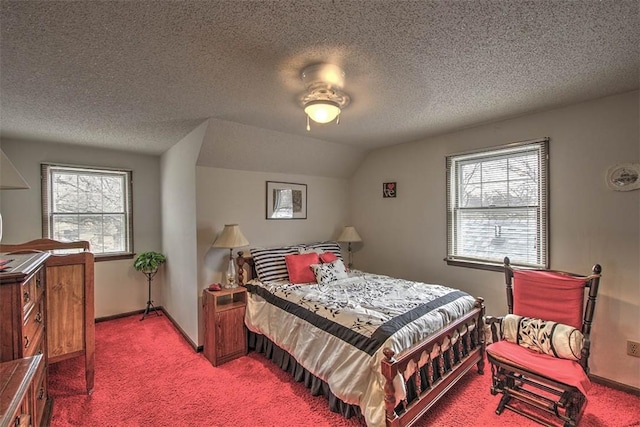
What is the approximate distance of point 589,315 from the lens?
6.75 ft

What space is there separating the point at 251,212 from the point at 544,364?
9.87 feet

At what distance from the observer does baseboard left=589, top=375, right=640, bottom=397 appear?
7.29 feet

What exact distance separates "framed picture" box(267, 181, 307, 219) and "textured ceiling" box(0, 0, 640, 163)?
113 cm

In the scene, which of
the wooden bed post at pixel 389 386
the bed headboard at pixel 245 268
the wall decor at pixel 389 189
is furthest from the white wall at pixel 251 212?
the wooden bed post at pixel 389 386

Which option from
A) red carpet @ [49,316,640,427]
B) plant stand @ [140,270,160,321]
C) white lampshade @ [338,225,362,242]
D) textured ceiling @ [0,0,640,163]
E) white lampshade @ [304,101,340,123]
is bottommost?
red carpet @ [49,316,640,427]

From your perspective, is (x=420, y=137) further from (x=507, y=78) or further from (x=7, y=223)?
(x=7, y=223)

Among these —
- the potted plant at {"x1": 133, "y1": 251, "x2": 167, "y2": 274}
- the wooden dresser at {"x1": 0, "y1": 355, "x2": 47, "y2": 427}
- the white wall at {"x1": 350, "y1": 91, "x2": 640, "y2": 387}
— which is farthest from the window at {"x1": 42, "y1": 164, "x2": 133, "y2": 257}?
the white wall at {"x1": 350, "y1": 91, "x2": 640, "y2": 387}

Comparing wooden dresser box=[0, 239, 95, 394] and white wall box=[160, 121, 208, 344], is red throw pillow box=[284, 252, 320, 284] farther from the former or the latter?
wooden dresser box=[0, 239, 95, 394]

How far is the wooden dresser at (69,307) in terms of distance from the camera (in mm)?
2080

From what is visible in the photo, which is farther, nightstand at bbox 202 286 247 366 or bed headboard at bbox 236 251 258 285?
bed headboard at bbox 236 251 258 285

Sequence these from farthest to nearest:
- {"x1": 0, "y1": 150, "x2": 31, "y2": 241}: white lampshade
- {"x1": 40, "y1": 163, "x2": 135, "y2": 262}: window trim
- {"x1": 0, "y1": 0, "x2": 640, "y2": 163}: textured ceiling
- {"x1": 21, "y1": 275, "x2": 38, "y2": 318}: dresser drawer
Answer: {"x1": 40, "y1": 163, "x2": 135, "y2": 262}: window trim
{"x1": 0, "y1": 150, "x2": 31, "y2": 241}: white lampshade
{"x1": 21, "y1": 275, "x2": 38, "y2": 318}: dresser drawer
{"x1": 0, "y1": 0, "x2": 640, "y2": 163}: textured ceiling

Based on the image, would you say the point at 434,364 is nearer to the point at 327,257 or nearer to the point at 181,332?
the point at 327,257

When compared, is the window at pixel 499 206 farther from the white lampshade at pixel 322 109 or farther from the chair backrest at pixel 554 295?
the white lampshade at pixel 322 109

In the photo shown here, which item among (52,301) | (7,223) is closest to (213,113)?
(52,301)
